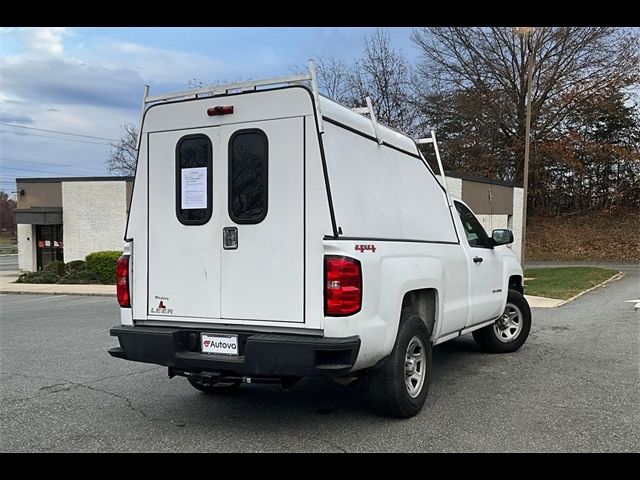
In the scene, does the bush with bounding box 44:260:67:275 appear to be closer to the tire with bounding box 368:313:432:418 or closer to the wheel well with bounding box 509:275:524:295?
the wheel well with bounding box 509:275:524:295

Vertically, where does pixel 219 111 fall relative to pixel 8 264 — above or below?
above

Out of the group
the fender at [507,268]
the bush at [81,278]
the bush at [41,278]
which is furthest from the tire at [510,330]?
the bush at [41,278]

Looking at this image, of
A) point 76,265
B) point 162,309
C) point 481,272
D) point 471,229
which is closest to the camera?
point 162,309

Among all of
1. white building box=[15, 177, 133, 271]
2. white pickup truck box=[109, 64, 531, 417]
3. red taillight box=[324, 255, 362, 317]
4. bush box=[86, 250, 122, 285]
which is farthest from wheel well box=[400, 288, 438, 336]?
white building box=[15, 177, 133, 271]

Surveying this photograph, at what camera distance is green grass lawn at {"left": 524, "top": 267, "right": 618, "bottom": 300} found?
50.2ft

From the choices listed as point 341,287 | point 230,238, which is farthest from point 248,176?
point 341,287

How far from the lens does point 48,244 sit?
24.6m

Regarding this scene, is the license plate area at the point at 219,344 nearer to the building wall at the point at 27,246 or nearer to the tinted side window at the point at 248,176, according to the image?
the tinted side window at the point at 248,176

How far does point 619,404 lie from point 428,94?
95.6 feet

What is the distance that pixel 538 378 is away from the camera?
6.38m

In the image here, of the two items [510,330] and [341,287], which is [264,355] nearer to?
[341,287]

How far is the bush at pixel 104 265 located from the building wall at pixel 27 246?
5328mm

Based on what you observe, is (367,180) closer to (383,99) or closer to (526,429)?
(526,429)

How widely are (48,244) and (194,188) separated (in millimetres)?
22329
